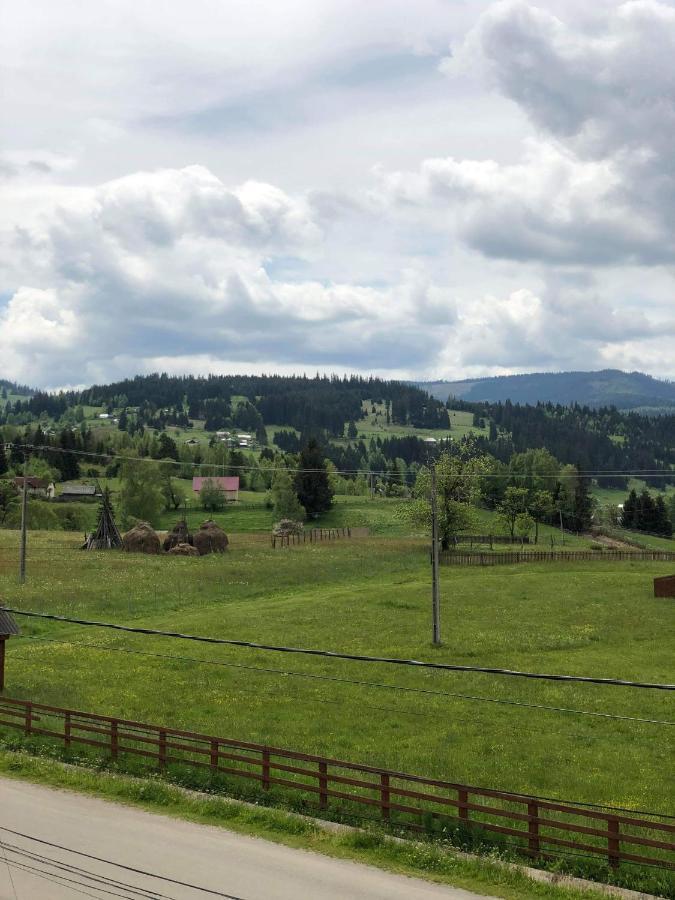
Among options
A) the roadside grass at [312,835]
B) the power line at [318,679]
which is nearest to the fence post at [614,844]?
the roadside grass at [312,835]

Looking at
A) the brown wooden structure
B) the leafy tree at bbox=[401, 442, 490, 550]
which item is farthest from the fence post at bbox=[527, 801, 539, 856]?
the leafy tree at bbox=[401, 442, 490, 550]

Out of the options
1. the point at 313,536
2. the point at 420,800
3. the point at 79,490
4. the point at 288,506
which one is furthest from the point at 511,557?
the point at 79,490

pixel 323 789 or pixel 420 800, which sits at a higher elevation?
pixel 323 789

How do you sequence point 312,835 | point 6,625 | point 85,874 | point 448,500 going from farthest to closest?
1. point 448,500
2. point 6,625
3. point 312,835
4. point 85,874

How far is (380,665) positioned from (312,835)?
22.1 meters

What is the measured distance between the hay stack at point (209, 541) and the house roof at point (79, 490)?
76.7 metres

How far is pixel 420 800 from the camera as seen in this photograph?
80.2 feet

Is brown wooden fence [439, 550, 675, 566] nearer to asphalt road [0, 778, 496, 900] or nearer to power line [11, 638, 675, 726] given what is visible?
power line [11, 638, 675, 726]

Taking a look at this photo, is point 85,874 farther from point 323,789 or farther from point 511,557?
point 511,557

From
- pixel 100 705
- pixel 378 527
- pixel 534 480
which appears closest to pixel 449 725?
pixel 100 705

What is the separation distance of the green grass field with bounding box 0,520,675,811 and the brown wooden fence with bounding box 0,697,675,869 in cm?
183

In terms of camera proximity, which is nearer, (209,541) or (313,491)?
(209,541)

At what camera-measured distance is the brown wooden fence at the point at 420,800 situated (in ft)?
66.7

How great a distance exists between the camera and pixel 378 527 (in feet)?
454
